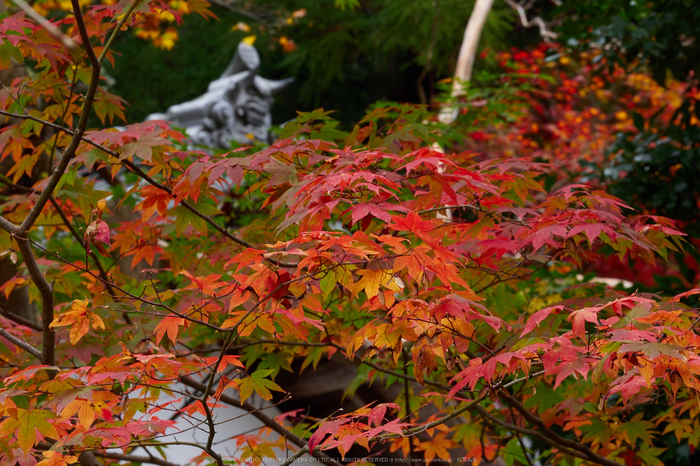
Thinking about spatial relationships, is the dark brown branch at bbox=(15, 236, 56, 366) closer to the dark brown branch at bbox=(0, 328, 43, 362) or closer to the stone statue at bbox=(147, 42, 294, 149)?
the dark brown branch at bbox=(0, 328, 43, 362)

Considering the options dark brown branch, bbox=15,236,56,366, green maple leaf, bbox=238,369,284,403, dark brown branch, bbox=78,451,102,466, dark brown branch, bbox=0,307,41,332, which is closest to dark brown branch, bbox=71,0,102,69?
dark brown branch, bbox=15,236,56,366

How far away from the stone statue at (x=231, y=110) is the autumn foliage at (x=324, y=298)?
21.6 ft

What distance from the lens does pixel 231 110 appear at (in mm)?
8781

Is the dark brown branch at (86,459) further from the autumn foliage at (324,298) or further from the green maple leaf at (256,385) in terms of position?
the green maple leaf at (256,385)

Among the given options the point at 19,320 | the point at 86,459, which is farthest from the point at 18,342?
the point at 19,320

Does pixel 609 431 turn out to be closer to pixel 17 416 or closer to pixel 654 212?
pixel 17 416

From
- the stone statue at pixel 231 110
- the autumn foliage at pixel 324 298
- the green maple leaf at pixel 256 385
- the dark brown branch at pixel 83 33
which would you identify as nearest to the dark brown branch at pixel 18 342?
the autumn foliage at pixel 324 298

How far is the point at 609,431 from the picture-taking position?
1918 mm

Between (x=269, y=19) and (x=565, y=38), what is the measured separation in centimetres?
824

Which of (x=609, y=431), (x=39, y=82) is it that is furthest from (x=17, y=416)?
(x=609, y=431)

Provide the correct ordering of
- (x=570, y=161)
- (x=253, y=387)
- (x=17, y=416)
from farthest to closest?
(x=570, y=161), (x=253, y=387), (x=17, y=416)

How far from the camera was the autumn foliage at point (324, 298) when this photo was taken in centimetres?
126

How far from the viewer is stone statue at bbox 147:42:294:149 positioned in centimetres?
866

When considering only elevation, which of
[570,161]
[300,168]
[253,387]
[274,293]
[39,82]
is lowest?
[570,161]
